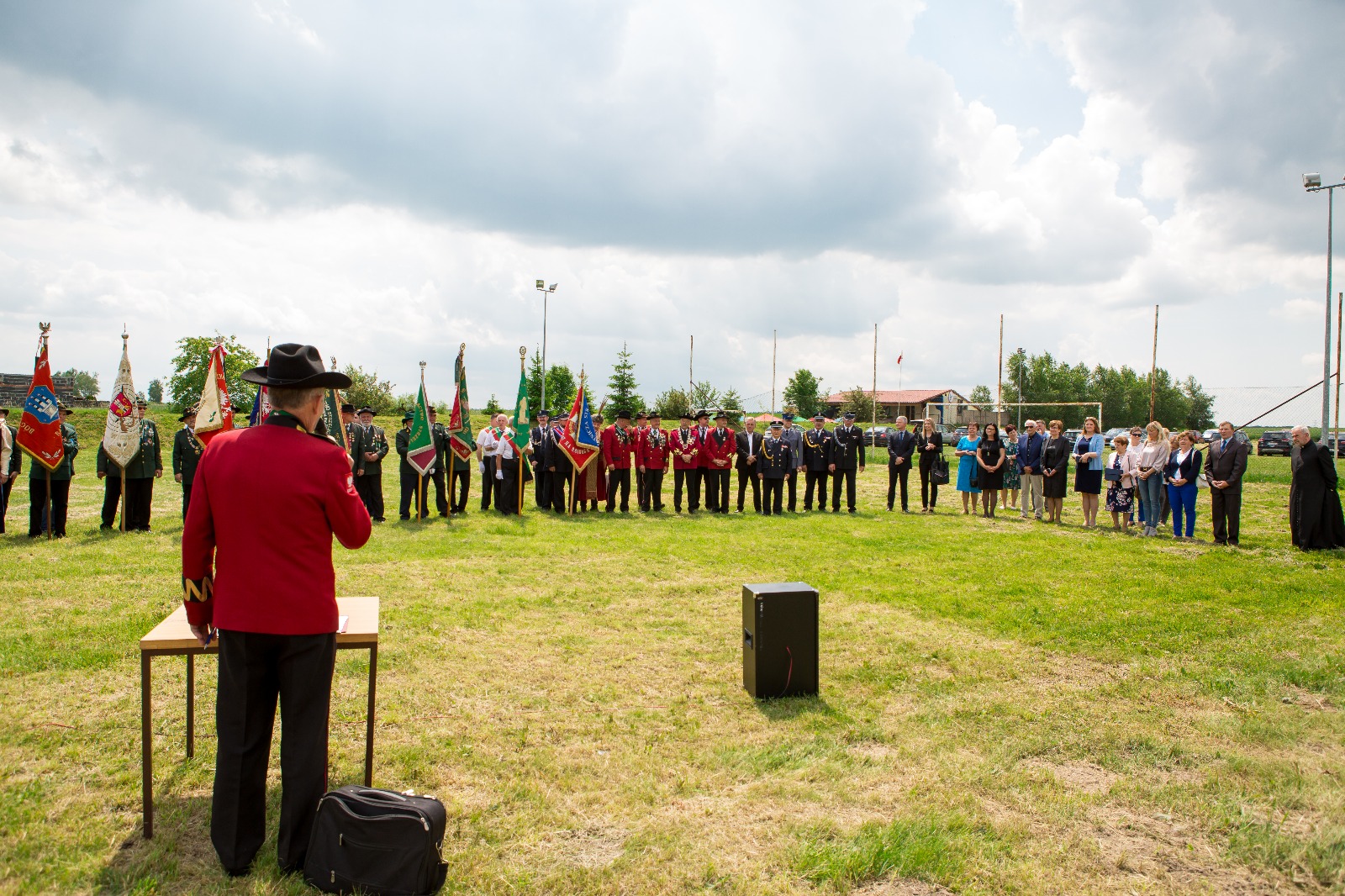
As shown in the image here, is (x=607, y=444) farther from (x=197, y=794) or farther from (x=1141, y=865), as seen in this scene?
(x=1141, y=865)

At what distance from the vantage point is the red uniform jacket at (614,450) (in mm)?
15414

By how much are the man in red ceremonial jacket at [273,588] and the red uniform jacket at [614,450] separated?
476 inches

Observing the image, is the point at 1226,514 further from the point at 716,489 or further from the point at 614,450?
the point at 614,450

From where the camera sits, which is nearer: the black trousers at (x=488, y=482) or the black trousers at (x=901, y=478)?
the black trousers at (x=488, y=482)

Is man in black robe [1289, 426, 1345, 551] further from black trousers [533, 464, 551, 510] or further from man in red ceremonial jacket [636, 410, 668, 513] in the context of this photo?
black trousers [533, 464, 551, 510]

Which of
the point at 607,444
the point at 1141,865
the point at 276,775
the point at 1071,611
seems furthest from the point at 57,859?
the point at 607,444

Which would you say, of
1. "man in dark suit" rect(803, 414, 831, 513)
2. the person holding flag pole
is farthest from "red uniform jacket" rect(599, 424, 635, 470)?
the person holding flag pole

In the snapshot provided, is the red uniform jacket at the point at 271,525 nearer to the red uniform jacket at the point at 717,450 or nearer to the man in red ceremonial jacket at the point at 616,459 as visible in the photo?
the man in red ceremonial jacket at the point at 616,459

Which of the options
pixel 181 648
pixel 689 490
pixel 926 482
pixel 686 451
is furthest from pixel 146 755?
pixel 926 482

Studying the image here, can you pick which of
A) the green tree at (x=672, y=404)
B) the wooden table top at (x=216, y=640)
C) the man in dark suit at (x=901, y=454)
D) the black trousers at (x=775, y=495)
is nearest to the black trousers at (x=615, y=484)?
the black trousers at (x=775, y=495)

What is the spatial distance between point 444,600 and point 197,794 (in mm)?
3802

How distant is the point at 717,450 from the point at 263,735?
12.6m

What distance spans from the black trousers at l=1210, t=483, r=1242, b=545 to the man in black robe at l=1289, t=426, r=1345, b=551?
70 cm

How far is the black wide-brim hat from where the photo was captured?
3182 mm
